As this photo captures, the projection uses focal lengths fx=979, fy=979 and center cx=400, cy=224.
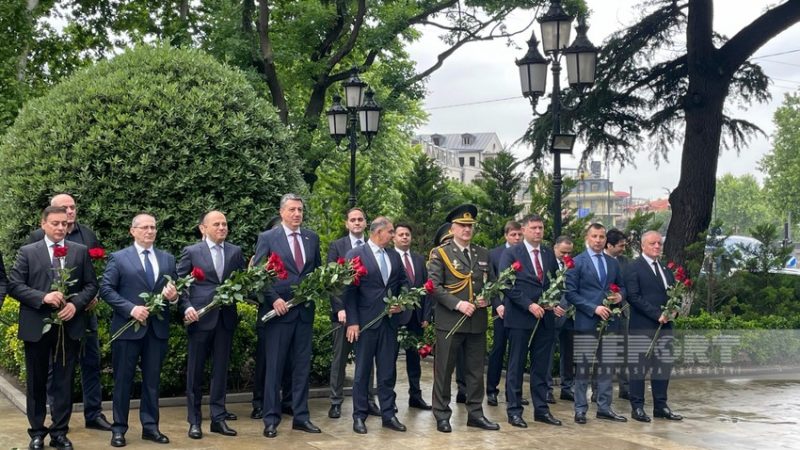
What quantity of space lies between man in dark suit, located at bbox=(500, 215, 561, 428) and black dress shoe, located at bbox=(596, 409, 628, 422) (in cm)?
59

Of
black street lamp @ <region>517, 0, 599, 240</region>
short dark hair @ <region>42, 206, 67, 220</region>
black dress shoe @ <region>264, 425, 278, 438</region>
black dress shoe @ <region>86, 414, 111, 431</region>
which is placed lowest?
black dress shoe @ <region>264, 425, 278, 438</region>

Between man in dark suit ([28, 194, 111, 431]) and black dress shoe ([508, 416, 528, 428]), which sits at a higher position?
man in dark suit ([28, 194, 111, 431])

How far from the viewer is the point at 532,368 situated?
34.5 ft

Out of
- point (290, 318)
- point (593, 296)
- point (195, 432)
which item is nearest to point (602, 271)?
point (593, 296)

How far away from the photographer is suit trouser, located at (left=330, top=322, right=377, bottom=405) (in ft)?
34.1

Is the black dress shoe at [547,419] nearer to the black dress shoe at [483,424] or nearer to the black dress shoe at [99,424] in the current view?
the black dress shoe at [483,424]

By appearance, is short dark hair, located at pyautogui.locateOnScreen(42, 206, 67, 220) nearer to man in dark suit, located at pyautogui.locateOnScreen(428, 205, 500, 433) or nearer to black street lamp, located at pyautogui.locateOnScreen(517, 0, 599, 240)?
man in dark suit, located at pyautogui.locateOnScreen(428, 205, 500, 433)

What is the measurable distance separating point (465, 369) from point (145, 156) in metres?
3.98

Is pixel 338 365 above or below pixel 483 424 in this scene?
above

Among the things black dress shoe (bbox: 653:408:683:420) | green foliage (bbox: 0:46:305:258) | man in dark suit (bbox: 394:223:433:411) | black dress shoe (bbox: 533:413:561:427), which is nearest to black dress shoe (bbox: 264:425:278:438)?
man in dark suit (bbox: 394:223:433:411)

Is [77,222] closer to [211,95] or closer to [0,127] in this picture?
[211,95]

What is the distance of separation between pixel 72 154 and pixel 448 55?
1859 cm

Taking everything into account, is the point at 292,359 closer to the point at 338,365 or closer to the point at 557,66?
the point at 338,365

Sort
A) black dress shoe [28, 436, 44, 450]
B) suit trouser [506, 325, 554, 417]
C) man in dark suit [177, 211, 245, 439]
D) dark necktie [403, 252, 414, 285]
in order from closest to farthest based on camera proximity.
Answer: black dress shoe [28, 436, 44, 450] < man in dark suit [177, 211, 245, 439] < suit trouser [506, 325, 554, 417] < dark necktie [403, 252, 414, 285]
